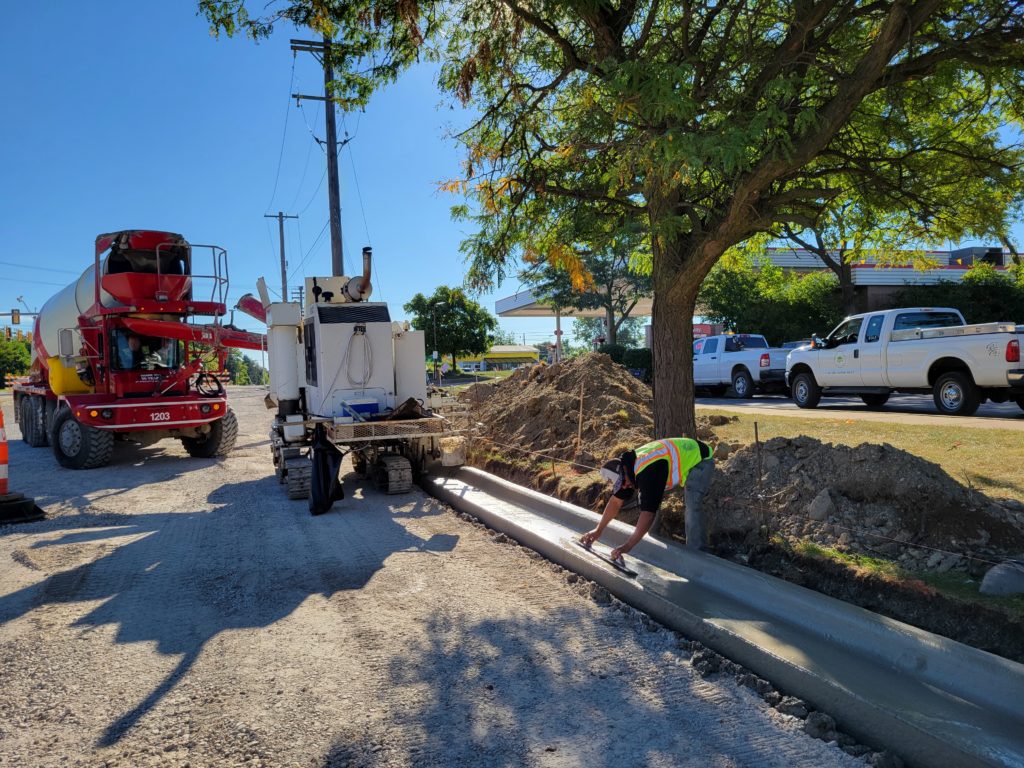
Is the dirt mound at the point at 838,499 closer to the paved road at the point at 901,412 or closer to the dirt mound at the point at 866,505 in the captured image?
the dirt mound at the point at 866,505

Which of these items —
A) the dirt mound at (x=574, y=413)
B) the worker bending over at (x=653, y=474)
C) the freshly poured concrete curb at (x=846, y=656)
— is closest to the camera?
the freshly poured concrete curb at (x=846, y=656)

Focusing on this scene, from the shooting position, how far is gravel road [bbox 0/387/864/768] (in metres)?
3.44

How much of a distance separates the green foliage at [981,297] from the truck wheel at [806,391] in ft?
45.5

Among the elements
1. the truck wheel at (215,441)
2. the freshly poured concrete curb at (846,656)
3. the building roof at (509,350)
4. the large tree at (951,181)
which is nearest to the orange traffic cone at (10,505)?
the truck wheel at (215,441)

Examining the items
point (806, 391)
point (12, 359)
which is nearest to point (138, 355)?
point (806, 391)

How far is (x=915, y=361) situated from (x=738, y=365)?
7.34m

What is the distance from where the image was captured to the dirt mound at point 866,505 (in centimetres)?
545

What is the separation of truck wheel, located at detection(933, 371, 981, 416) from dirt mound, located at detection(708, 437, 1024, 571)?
763 cm

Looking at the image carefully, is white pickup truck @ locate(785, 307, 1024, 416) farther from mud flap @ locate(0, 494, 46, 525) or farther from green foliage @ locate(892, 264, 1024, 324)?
mud flap @ locate(0, 494, 46, 525)

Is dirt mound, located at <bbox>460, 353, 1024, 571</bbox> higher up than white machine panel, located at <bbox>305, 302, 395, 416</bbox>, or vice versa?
white machine panel, located at <bbox>305, 302, 395, 416</bbox>

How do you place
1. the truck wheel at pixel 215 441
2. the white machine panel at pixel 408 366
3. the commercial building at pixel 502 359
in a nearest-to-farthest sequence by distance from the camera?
the white machine panel at pixel 408 366, the truck wheel at pixel 215 441, the commercial building at pixel 502 359

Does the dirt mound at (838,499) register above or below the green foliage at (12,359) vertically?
below

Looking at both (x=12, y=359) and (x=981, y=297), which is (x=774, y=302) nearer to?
(x=981, y=297)

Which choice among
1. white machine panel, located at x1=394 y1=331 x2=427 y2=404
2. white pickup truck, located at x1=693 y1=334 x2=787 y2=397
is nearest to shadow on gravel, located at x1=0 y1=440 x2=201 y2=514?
white machine panel, located at x1=394 y1=331 x2=427 y2=404
